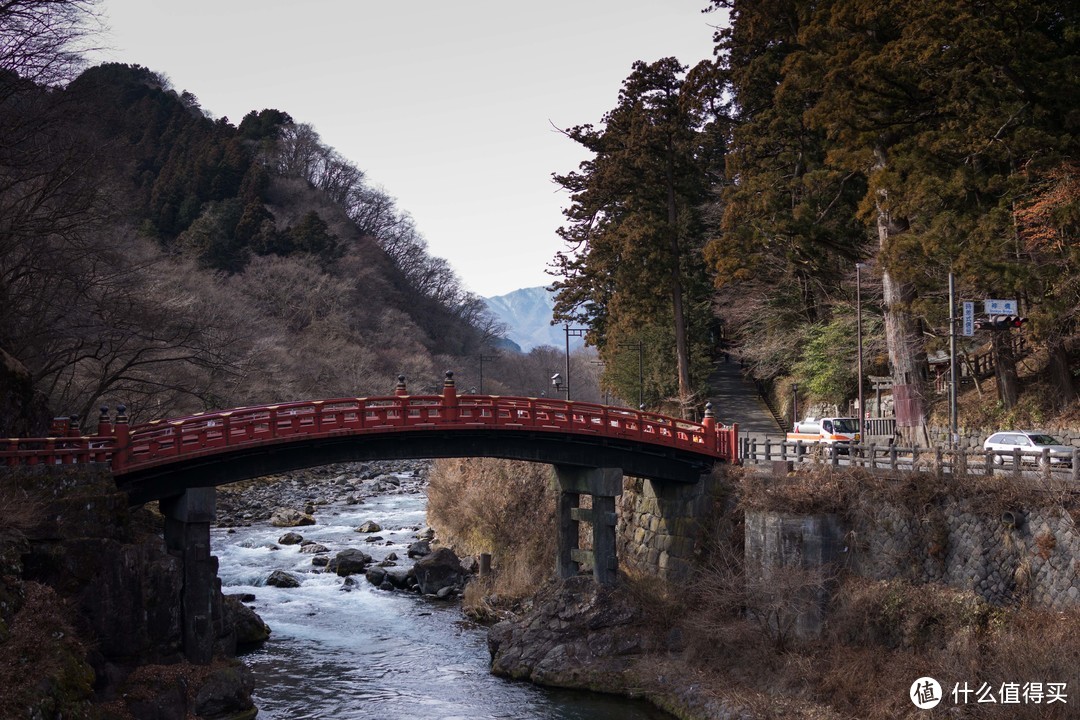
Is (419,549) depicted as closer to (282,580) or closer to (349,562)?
(349,562)

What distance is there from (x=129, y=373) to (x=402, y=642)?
1759 centimetres

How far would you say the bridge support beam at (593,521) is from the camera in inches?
1185

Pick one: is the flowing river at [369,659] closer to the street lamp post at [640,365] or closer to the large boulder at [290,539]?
the large boulder at [290,539]

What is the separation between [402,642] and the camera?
29.9 m

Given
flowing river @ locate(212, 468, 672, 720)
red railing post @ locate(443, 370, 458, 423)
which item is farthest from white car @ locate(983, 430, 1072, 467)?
red railing post @ locate(443, 370, 458, 423)

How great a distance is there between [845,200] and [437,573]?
21.1m

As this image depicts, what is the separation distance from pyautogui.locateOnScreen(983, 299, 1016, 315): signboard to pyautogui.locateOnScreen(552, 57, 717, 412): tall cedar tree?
18.1 metres

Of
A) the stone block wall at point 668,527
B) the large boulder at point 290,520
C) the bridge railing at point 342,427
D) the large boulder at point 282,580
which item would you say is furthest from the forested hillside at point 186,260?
the stone block wall at point 668,527

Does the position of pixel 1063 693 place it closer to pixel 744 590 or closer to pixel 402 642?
pixel 744 590

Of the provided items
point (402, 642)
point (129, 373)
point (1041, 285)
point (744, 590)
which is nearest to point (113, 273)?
point (129, 373)

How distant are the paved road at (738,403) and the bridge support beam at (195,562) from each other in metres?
26.8

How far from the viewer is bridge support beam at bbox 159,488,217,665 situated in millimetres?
24031

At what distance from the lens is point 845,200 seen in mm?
39062

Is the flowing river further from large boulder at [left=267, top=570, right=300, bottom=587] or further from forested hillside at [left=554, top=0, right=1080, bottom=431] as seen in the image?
forested hillside at [left=554, top=0, right=1080, bottom=431]
